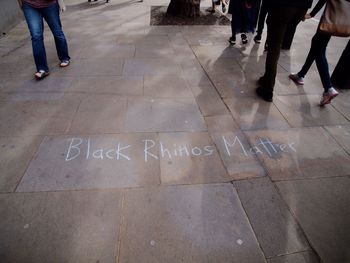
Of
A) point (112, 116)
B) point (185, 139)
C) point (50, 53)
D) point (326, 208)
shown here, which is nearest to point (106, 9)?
point (50, 53)

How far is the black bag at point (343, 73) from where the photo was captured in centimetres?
445

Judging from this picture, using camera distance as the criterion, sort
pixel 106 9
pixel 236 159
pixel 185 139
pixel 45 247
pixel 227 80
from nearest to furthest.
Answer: pixel 45 247, pixel 236 159, pixel 185 139, pixel 227 80, pixel 106 9

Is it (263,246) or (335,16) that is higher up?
(335,16)

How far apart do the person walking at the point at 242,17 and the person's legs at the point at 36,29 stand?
389 centimetres

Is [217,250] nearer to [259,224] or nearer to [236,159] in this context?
[259,224]

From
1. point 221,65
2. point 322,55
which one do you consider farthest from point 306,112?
point 221,65

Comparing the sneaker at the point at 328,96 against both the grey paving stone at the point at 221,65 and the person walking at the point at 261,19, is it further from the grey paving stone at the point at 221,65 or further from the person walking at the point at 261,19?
the person walking at the point at 261,19

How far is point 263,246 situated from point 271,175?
0.87 m

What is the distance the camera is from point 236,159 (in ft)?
10.1

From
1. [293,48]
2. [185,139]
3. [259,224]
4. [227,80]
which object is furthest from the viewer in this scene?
[293,48]

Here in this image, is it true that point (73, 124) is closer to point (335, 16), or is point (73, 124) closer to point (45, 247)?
point (45, 247)

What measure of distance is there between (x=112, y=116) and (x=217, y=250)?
229 cm

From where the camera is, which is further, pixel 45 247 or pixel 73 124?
Answer: pixel 73 124

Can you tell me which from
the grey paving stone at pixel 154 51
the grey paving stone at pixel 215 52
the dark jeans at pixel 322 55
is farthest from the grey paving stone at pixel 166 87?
the dark jeans at pixel 322 55
